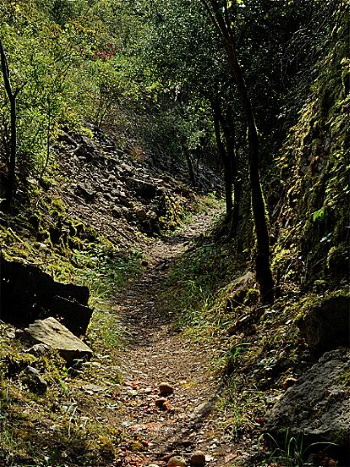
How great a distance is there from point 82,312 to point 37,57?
6070 millimetres

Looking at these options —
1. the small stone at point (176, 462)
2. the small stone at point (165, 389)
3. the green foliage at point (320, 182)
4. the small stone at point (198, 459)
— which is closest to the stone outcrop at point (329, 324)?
the green foliage at point (320, 182)

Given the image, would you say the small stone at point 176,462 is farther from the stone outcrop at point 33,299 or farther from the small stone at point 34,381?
the stone outcrop at point 33,299

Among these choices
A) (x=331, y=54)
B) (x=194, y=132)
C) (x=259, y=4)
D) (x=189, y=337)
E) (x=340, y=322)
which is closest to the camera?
(x=340, y=322)

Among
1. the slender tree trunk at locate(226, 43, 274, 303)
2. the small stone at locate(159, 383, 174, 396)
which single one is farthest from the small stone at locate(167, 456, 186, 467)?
the slender tree trunk at locate(226, 43, 274, 303)

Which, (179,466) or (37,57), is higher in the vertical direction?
(37,57)

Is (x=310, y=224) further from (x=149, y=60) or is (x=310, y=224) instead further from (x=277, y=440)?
(x=149, y=60)

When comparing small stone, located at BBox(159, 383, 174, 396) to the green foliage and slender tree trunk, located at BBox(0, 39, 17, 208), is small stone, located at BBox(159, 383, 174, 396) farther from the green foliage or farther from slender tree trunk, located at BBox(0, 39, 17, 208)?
slender tree trunk, located at BBox(0, 39, 17, 208)

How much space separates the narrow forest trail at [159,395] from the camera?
4.05 metres

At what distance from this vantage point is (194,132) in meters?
24.0

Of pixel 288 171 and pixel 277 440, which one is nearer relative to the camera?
pixel 277 440

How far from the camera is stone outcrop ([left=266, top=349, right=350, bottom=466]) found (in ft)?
10.7

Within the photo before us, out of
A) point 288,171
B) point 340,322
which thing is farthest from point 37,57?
point 340,322

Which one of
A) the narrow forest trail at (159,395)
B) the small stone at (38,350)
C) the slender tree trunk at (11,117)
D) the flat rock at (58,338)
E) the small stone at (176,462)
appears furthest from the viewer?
the slender tree trunk at (11,117)

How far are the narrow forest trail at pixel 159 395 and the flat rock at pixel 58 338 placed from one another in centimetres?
67
